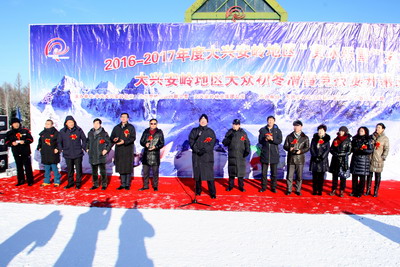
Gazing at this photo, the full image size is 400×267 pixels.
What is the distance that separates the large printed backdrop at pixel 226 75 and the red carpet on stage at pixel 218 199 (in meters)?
1.27

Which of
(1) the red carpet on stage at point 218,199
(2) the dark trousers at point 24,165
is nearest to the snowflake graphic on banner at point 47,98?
(2) the dark trousers at point 24,165

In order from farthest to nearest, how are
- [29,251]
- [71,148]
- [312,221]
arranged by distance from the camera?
[71,148] < [312,221] < [29,251]

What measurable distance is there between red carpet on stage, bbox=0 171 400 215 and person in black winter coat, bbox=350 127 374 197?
34 cm

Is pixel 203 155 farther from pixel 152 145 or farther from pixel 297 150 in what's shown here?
pixel 297 150

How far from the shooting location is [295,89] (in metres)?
6.39

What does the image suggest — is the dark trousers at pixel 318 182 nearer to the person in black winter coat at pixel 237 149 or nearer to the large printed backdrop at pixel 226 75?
the large printed backdrop at pixel 226 75

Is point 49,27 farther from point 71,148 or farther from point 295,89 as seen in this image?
point 295,89

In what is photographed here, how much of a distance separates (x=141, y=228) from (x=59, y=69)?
510 cm

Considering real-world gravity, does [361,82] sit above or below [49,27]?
below

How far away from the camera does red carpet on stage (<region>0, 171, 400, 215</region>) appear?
4496 mm

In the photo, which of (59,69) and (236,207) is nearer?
(236,207)

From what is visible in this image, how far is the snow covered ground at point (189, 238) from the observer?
2795mm

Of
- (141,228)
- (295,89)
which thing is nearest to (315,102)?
(295,89)

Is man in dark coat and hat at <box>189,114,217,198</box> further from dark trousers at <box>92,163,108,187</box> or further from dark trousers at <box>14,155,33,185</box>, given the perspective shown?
dark trousers at <box>14,155,33,185</box>
